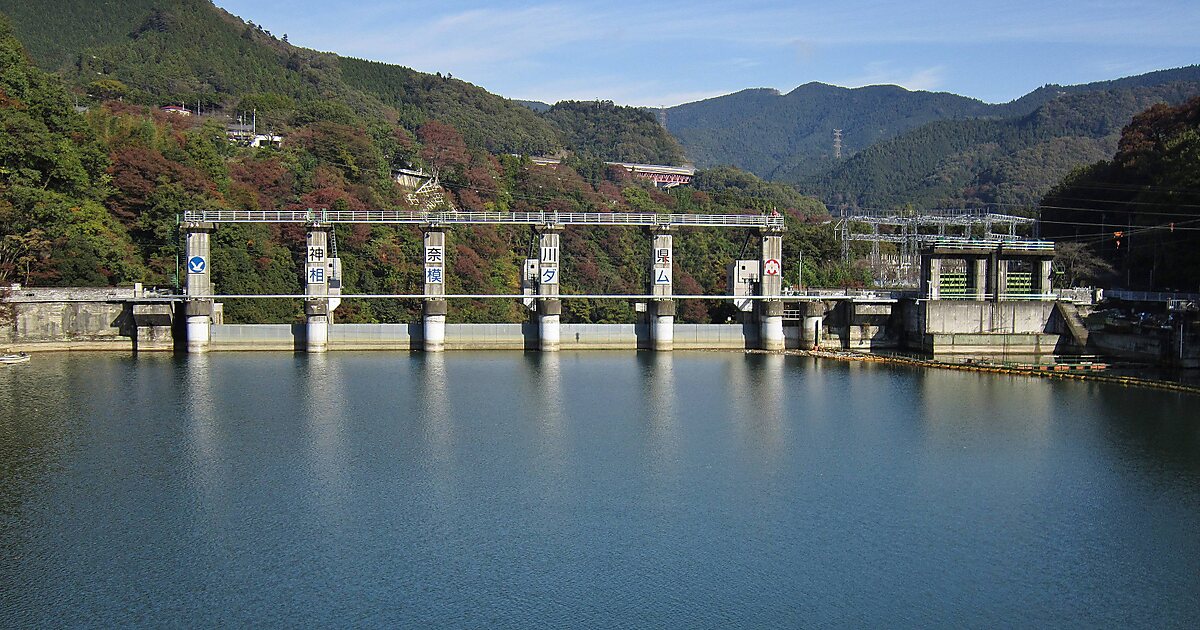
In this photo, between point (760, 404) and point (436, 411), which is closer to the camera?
point (436, 411)

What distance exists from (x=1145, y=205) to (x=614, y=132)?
8007 cm

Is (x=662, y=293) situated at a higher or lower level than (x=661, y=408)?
higher

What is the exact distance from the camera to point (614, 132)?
12269 centimetres

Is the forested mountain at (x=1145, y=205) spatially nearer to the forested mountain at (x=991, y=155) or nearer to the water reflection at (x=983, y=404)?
the water reflection at (x=983, y=404)

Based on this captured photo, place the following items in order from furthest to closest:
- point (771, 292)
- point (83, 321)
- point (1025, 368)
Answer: point (771, 292) < point (83, 321) < point (1025, 368)

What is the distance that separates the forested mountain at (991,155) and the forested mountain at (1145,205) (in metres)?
57.1

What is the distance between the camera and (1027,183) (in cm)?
11662

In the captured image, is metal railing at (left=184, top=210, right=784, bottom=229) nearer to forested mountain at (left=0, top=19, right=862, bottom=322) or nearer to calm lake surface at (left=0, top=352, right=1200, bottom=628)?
forested mountain at (left=0, top=19, right=862, bottom=322)

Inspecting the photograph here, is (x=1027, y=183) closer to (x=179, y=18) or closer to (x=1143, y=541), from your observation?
(x=179, y=18)

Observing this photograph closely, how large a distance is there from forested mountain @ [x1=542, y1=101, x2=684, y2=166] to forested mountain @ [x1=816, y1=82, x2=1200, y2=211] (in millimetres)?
30586

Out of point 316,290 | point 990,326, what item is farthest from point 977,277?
point 316,290

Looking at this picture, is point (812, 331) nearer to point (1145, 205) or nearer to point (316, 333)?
point (316, 333)

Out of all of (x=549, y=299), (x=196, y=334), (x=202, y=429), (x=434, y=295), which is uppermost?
(x=434, y=295)

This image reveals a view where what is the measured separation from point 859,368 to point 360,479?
21277 millimetres
